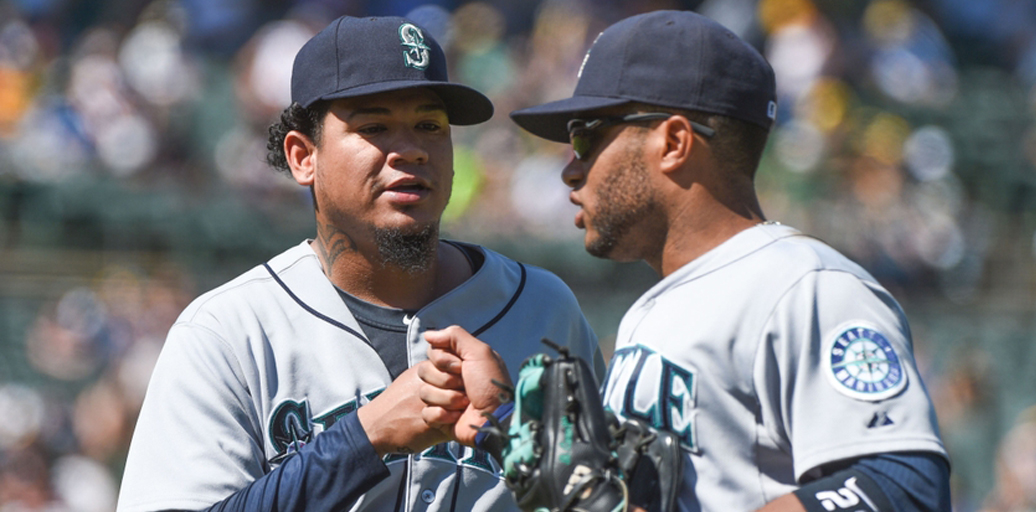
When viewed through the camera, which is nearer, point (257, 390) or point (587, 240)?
point (587, 240)

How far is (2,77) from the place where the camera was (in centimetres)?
947

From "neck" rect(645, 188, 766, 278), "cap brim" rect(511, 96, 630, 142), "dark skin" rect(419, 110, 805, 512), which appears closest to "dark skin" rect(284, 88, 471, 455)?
"cap brim" rect(511, 96, 630, 142)

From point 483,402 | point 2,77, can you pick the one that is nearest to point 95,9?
point 2,77

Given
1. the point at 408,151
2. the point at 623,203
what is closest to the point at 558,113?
the point at 623,203

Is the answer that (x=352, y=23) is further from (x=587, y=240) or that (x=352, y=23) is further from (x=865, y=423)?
(x=865, y=423)

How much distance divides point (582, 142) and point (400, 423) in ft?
2.19

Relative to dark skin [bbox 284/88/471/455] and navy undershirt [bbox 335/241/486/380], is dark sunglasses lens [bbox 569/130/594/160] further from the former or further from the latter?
navy undershirt [bbox 335/241/486/380]

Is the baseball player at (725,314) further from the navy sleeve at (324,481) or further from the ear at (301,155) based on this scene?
the ear at (301,155)

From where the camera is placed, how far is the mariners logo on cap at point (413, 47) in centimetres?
258

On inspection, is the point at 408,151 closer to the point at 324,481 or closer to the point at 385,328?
the point at 385,328

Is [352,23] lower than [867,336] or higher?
higher

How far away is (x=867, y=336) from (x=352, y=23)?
141 centimetres

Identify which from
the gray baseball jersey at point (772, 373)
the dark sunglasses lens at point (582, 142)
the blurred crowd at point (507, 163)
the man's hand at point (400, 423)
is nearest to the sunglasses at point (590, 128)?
the dark sunglasses lens at point (582, 142)

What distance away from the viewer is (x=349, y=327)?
8.48 feet
